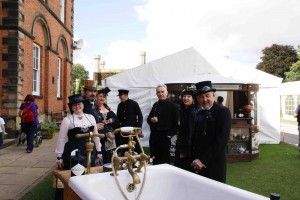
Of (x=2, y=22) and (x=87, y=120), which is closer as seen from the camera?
(x=87, y=120)

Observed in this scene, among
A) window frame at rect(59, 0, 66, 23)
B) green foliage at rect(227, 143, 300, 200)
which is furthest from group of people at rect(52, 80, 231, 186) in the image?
window frame at rect(59, 0, 66, 23)

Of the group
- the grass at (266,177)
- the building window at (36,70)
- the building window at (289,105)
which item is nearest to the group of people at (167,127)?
the grass at (266,177)

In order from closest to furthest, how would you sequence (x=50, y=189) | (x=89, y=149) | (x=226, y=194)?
(x=226, y=194), (x=89, y=149), (x=50, y=189)

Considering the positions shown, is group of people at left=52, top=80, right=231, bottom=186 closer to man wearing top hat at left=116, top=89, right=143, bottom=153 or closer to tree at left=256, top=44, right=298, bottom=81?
man wearing top hat at left=116, top=89, right=143, bottom=153

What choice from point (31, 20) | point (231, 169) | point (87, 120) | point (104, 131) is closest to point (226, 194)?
point (87, 120)

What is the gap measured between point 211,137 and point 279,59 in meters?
52.4

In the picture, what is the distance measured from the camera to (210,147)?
11.7 ft

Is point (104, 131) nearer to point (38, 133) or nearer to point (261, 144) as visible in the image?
point (38, 133)

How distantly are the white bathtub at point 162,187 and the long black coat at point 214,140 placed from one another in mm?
406

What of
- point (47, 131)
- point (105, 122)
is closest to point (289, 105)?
point (47, 131)

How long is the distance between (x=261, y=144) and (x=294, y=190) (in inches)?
233

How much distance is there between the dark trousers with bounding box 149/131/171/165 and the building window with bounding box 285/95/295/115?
23.6 m

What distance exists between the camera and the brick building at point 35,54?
33.2 feet

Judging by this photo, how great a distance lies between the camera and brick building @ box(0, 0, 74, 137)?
1013cm
